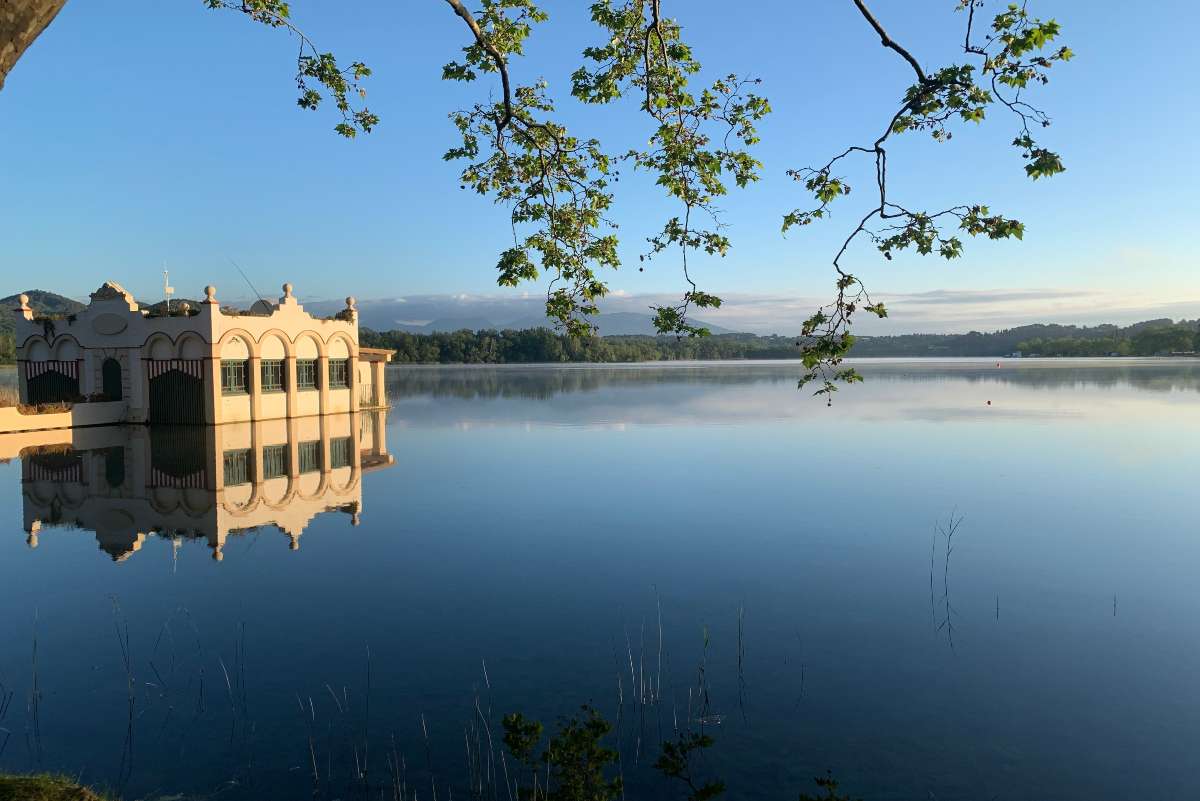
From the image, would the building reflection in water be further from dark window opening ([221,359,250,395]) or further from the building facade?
dark window opening ([221,359,250,395])

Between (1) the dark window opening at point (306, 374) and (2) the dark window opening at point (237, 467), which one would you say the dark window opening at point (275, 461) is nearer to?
(2) the dark window opening at point (237, 467)

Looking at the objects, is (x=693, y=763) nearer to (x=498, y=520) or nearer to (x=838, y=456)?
(x=498, y=520)

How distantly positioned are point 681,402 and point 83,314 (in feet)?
113

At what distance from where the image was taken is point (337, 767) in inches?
265

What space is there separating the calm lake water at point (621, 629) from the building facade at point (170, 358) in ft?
37.9

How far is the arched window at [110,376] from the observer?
3444cm

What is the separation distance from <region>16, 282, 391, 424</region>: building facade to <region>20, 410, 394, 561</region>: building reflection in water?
1733 millimetres

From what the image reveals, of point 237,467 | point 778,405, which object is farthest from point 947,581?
point 778,405

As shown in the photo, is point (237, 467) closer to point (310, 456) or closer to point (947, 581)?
point (310, 456)

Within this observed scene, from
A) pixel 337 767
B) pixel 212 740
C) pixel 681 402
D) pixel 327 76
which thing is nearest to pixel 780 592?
pixel 337 767

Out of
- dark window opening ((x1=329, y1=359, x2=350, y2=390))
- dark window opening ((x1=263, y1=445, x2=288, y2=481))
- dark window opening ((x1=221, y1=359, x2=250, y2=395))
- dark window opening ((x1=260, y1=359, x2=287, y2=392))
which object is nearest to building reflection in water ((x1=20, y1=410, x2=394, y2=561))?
dark window opening ((x1=263, y1=445, x2=288, y2=481))

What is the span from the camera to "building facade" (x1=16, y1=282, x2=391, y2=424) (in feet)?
109

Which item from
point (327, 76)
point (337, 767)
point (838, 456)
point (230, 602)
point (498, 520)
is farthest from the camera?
point (838, 456)

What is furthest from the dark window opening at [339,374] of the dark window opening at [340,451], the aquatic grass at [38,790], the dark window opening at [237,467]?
the aquatic grass at [38,790]
